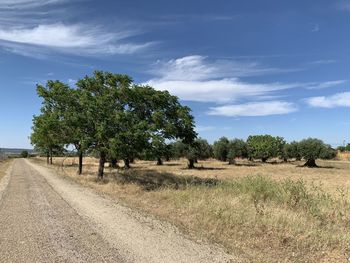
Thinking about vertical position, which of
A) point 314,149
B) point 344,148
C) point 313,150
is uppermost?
point 344,148

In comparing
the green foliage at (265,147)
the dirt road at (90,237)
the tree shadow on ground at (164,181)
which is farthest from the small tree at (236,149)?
the dirt road at (90,237)

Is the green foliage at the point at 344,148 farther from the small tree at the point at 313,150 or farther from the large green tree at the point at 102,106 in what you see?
the large green tree at the point at 102,106

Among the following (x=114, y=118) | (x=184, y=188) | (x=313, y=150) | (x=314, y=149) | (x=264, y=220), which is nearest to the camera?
(x=264, y=220)

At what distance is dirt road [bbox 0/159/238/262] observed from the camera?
26.8 feet

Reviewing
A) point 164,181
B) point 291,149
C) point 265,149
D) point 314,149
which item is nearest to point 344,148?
point 291,149

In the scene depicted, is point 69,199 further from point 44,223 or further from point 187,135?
point 187,135

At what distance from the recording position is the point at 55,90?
3228cm

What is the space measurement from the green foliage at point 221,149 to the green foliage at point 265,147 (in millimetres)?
8910

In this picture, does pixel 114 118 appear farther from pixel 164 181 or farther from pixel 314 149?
pixel 314 149

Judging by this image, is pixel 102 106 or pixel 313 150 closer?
pixel 102 106

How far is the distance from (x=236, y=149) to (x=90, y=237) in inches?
3274

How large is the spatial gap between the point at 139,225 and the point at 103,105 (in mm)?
17484

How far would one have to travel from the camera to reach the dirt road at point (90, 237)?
8172 mm

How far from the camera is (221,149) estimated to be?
301 ft
